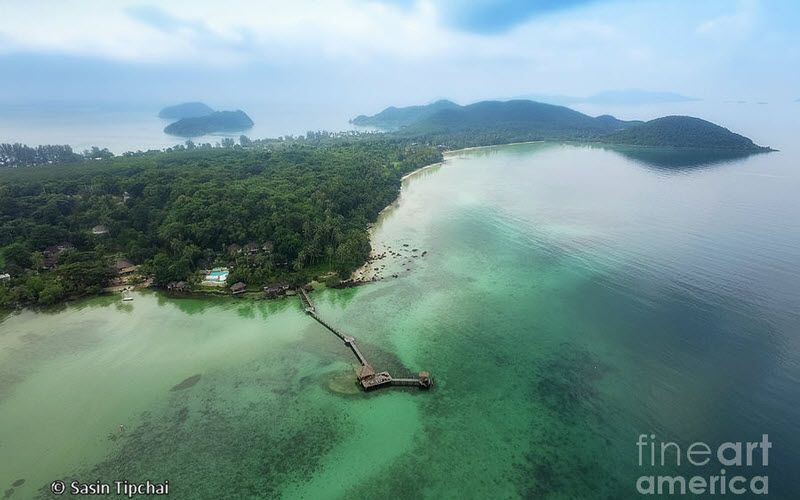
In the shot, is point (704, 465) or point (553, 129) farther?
point (553, 129)

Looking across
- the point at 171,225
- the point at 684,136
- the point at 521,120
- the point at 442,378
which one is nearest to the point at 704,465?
the point at 442,378

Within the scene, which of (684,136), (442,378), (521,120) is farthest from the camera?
(521,120)

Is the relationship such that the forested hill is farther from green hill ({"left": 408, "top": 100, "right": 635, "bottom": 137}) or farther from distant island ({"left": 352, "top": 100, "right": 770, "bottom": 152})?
green hill ({"left": 408, "top": 100, "right": 635, "bottom": 137})

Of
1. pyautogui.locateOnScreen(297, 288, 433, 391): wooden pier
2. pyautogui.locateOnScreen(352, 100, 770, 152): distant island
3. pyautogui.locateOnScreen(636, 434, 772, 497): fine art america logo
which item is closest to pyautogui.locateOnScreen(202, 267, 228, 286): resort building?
pyautogui.locateOnScreen(297, 288, 433, 391): wooden pier

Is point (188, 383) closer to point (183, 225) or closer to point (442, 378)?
point (442, 378)

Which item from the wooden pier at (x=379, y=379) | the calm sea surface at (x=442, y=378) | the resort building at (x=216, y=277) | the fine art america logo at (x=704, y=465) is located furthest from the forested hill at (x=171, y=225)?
the fine art america logo at (x=704, y=465)

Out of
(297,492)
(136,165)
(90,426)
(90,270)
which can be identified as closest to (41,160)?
(136,165)

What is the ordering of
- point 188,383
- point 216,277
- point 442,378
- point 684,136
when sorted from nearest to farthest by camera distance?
point 188,383
point 442,378
point 216,277
point 684,136
